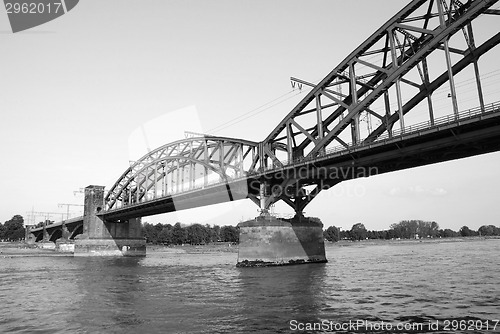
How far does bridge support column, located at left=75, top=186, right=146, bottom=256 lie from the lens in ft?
327

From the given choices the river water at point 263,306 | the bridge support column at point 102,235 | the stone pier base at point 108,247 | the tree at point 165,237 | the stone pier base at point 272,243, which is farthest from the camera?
the tree at point 165,237

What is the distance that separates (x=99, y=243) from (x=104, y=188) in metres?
17.2

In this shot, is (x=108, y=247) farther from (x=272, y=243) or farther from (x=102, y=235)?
(x=272, y=243)

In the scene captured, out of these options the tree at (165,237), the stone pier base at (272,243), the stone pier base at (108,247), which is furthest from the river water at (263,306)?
the tree at (165,237)

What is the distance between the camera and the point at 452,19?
126 feet

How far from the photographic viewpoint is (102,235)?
10362cm

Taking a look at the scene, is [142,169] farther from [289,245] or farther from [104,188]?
[289,245]

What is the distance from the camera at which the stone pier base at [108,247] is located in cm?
9875

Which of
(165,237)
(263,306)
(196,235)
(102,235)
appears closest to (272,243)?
(263,306)

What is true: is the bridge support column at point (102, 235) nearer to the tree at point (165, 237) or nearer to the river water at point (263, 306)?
the river water at point (263, 306)

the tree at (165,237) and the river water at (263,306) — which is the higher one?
the tree at (165,237)

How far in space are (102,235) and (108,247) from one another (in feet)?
14.3

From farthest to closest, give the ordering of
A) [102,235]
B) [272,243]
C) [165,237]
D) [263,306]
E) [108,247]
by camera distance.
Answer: [165,237]
[102,235]
[108,247]
[272,243]
[263,306]

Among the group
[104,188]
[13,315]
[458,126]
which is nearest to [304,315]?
[13,315]
